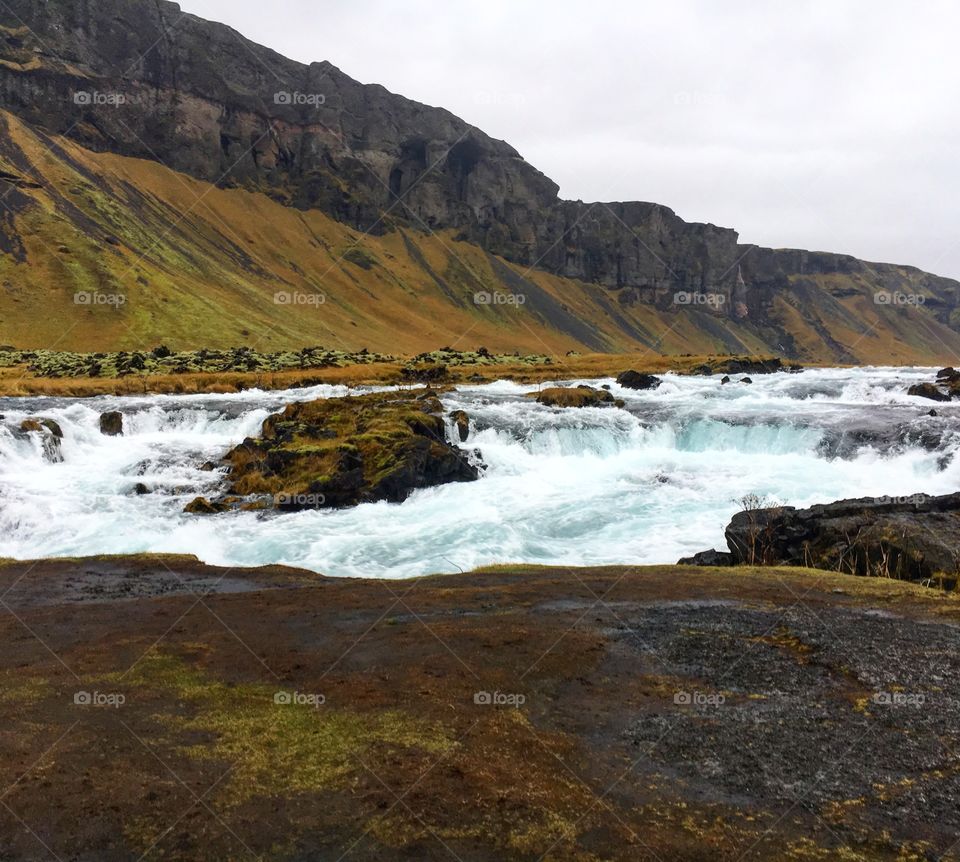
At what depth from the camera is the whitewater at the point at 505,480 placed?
81.3 ft

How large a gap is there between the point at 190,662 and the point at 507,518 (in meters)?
19.0

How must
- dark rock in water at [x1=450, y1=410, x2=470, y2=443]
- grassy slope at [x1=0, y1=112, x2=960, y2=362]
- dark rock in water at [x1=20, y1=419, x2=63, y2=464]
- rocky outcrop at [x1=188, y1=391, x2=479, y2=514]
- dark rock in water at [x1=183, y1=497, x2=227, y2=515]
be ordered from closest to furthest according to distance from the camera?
dark rock in water at [x1=183, y1=497, x2=227, y2=515], rocky outcrop at [x1=188, y1=391, x2=479, y2=514], dark rock in water at [x1=20, y1=419, x2=63, y2=464], dark rock in water at [x1=450, y1=410, x2=470, y2=443], grassy slope at [x1=0, y1=112, x2=960, y2=362]

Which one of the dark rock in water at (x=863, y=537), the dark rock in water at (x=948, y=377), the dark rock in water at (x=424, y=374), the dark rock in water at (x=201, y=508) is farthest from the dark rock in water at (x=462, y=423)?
the dark rock in water at (x=948, y=377)

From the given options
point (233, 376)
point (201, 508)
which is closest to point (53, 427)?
point (201, 508)

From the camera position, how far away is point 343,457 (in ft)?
104

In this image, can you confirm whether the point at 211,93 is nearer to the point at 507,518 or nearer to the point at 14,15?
the point at 14,15

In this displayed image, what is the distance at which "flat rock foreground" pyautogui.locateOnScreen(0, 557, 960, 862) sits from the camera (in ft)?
23.1

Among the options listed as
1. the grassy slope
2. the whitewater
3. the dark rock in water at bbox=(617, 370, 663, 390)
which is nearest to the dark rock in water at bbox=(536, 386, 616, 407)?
the whitewater

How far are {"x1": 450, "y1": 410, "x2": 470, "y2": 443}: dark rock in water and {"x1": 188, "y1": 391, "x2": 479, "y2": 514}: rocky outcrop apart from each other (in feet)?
7.38

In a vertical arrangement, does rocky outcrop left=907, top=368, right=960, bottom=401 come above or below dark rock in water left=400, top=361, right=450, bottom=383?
below

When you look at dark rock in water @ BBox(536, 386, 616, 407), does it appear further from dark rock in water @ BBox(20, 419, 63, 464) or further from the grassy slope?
the grassy slope

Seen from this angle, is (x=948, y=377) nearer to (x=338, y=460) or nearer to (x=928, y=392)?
(x=928, y=392)

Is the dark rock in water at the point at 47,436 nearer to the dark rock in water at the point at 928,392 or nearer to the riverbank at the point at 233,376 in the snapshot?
the riverbank at the point at 233,376

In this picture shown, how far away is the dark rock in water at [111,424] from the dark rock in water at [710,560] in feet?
111
